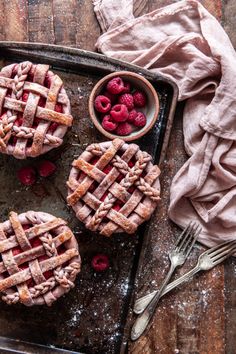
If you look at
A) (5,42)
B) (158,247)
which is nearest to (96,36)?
(5,42)

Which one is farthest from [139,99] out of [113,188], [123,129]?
[113,188]

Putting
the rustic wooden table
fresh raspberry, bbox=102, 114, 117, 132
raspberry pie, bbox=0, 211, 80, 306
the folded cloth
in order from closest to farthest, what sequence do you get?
raspberry pie, bbox=0, 211, 80, 306 < fresh raspberry, bbox=102, 114, 117, 132 < the folded cloth < the rustic wooden table

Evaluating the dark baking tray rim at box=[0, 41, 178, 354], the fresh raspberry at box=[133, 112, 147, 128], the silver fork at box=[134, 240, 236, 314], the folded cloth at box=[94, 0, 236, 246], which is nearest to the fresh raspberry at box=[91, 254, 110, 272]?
the dark baking tray rim at box=[0, 41, 178, 354]

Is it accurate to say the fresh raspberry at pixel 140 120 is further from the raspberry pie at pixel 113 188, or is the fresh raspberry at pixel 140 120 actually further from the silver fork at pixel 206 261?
the silver fork at pixel 206 261

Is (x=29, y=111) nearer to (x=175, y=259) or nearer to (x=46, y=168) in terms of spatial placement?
(x=46, y=168)

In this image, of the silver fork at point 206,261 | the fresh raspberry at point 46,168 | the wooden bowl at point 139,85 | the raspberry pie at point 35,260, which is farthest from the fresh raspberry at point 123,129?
the silver fork at point 206,261

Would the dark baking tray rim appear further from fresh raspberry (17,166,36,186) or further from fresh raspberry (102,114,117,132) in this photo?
fresh raspberry (17,166,36,186)
